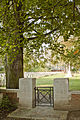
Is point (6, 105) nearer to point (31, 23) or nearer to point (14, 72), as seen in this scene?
point (14, 72)

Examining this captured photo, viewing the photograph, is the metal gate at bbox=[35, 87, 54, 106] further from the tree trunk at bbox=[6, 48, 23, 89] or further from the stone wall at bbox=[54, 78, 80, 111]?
the tree trunk at bbox=[6, 48, 23, 89]

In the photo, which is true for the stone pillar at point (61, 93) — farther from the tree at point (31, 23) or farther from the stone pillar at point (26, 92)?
the tree at point (31, 23)

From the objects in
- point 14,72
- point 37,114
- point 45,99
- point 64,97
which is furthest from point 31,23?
point 45,99

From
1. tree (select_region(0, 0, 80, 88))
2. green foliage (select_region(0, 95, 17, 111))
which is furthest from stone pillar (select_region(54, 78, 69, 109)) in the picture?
green foliage (select_region(0, 95, 17, 111))

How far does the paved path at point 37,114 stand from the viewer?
6.74 metres

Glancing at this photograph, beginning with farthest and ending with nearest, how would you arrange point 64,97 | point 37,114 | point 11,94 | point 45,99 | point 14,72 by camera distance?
point 45,99
point 14,72
point 11,94
point 64,97
point 37,114

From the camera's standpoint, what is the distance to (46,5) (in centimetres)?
689

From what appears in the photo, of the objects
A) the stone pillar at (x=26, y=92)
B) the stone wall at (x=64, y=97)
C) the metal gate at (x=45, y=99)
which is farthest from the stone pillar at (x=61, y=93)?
the stone pillar at (x=26, y=92)

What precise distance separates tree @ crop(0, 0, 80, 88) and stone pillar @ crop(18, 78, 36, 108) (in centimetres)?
66

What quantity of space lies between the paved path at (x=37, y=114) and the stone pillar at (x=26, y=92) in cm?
32

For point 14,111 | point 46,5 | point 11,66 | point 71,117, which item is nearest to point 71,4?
point 46,5

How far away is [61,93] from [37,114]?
4.98ft

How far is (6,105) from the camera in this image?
26.0ft

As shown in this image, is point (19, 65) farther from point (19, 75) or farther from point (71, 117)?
point (71, 117)
